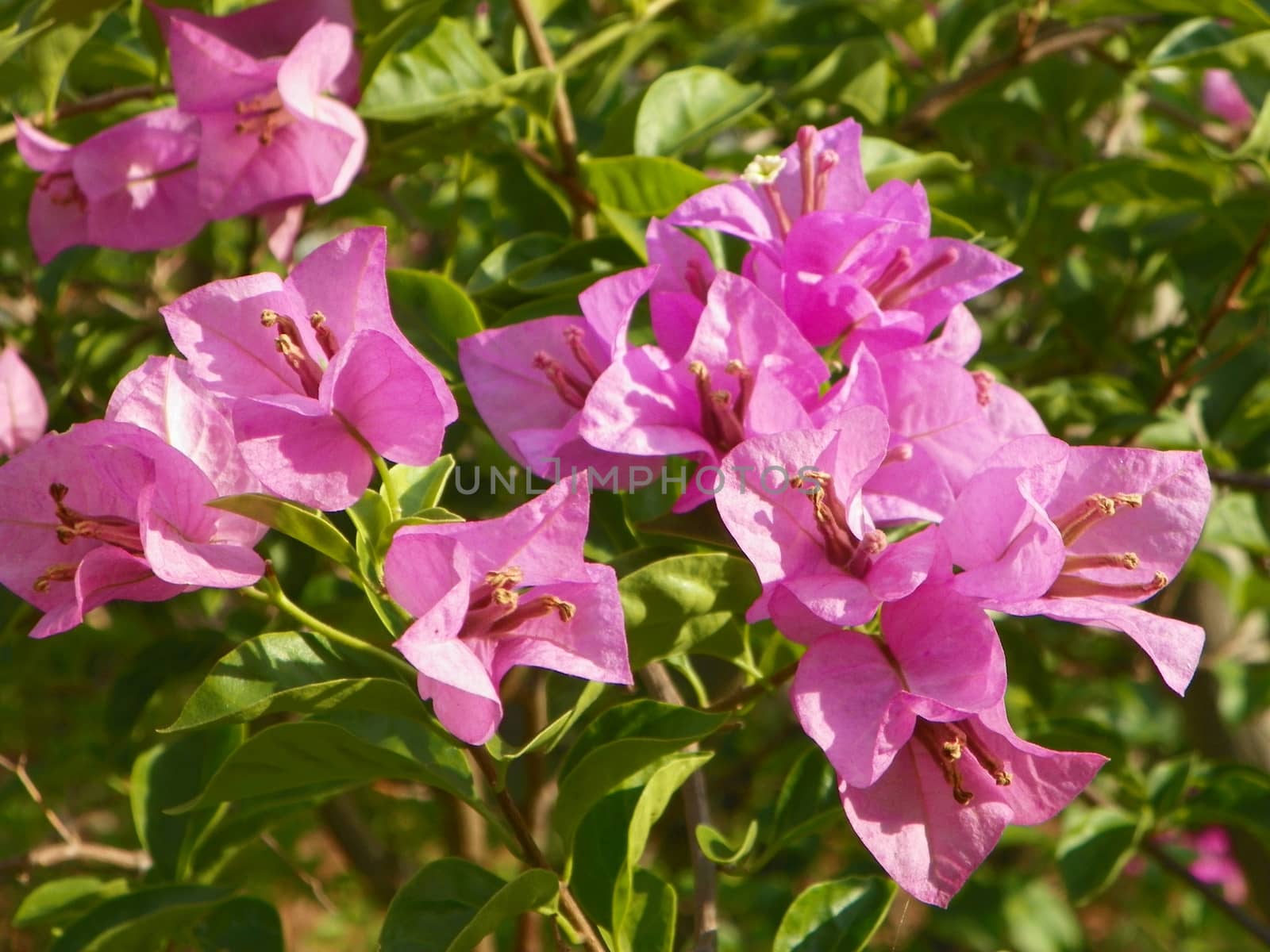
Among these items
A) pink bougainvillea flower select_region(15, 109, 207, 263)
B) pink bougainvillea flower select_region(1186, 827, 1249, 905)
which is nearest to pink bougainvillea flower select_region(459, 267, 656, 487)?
pink bougainvillea flower select_region(15, 109, 207, 263)

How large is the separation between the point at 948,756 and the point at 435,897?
1.03 feet

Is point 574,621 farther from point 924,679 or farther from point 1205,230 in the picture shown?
point 1205,230

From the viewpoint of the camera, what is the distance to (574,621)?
64cm

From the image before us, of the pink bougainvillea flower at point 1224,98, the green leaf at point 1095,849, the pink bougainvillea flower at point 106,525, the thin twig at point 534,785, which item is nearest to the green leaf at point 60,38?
the pink bougainvillea flower at point 106,525

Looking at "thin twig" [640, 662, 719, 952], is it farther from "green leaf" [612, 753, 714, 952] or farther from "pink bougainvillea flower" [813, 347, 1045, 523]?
"pink bougainvillea flower" [813, 347, 1045, 523]

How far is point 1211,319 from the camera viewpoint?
1235mm

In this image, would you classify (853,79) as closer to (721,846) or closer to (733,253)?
(733,253)

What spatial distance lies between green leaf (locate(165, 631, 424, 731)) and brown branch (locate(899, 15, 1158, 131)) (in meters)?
0.89

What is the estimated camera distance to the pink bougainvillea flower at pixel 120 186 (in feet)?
3.08

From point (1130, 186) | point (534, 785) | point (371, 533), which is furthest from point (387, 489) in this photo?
point (534, 785)

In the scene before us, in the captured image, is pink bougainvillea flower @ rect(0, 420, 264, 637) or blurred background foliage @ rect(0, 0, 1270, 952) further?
blurred background foliage @ rect(0, 0, 1270, 952)

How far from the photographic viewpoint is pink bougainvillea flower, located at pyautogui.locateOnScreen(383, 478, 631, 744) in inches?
23.7

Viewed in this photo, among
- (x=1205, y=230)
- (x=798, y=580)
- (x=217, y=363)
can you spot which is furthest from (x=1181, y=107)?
(x=217, y=363)

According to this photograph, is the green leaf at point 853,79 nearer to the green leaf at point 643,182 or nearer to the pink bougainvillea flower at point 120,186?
the green leaf at point 643,182
